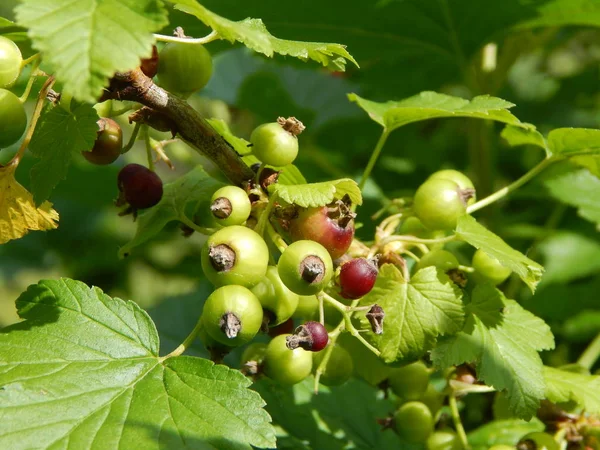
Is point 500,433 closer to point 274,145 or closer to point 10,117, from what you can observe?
point 274,145

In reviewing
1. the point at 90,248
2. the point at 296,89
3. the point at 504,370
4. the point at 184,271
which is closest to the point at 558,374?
the point at 504,370

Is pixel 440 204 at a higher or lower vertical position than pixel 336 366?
higher

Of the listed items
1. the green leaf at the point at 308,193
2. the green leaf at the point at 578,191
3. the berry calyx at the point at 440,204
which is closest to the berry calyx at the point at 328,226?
the green leaf at the point at 308,193

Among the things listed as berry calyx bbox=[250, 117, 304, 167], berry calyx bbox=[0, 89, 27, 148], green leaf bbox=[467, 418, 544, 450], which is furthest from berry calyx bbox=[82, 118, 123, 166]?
green leaf bbox=[467, 418, 544, 450]

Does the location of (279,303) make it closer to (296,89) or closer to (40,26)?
(40,26)

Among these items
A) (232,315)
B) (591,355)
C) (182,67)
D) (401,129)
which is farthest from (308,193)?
(401,129)
